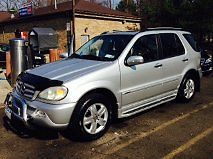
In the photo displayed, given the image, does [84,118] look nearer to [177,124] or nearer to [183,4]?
[177,124]

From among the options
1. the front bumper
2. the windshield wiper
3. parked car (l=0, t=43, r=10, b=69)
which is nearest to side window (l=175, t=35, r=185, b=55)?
the windshield wiper

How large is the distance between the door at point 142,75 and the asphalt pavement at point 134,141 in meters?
0.52

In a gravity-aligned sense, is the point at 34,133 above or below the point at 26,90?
below

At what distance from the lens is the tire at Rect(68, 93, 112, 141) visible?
462cm

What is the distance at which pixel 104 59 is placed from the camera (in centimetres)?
540

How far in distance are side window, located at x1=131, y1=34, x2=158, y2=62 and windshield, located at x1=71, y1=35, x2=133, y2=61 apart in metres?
0.20

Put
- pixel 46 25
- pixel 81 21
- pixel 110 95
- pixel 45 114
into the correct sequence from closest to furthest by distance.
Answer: pixel 45 114
pixel 110 95
pixel 81 21
pixel 46 25

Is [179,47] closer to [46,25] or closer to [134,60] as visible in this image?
[134,60]

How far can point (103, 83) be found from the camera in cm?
491

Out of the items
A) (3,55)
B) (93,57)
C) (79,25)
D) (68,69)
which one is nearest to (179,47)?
(93,57)

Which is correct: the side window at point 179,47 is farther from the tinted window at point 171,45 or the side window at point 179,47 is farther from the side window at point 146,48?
the side window at point 146,48

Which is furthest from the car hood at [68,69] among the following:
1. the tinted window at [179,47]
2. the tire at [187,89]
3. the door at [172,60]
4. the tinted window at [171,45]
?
the tire at [187,89]

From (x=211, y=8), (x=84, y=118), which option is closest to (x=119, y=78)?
(x=84, y=118)

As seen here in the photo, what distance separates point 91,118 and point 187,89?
10.3 ft
